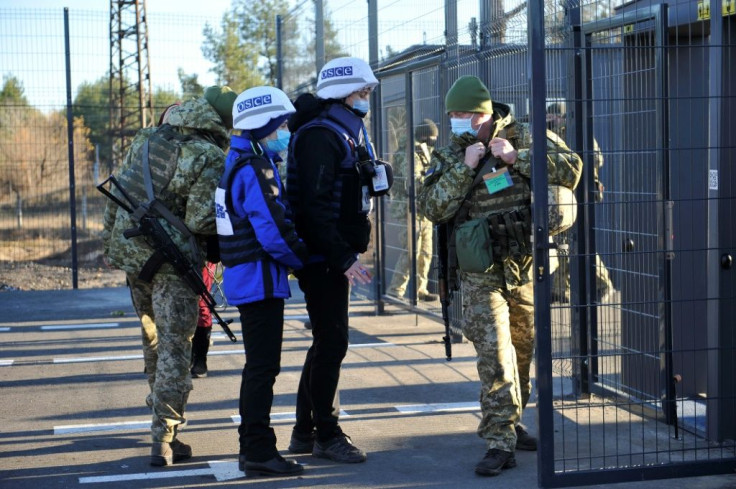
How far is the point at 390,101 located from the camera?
31.4ft

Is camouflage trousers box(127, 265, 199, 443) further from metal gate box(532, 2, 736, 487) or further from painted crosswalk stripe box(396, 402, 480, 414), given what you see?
metal gate box(532, 2, 736, 487)

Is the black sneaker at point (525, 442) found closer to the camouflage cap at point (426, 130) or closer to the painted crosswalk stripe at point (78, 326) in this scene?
the camouflage cap at point (426, 130)

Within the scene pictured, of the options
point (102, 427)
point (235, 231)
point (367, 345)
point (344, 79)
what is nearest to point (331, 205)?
point (235, 231)

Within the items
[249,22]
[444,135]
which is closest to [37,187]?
[444,135]

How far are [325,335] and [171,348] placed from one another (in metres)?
0.81

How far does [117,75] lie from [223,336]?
19876 millimetres

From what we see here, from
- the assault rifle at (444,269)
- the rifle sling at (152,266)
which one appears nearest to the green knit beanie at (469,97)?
the assault rifle at (444,269)

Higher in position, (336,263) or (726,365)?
(336,263)

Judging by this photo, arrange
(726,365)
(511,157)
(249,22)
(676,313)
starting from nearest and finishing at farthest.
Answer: (511,157)
(726,365)
(676,313)
(249,22)

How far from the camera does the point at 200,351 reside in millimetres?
7500

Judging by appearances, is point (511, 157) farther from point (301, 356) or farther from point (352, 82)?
point (301, 356)

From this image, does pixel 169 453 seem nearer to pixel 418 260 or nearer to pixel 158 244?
pixel 158 244

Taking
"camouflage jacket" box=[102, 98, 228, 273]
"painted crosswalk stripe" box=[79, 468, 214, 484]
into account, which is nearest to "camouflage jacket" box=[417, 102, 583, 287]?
"camouflage jacket" box=[102, 98, 228, 273]

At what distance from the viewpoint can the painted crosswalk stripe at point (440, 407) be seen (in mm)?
6324
